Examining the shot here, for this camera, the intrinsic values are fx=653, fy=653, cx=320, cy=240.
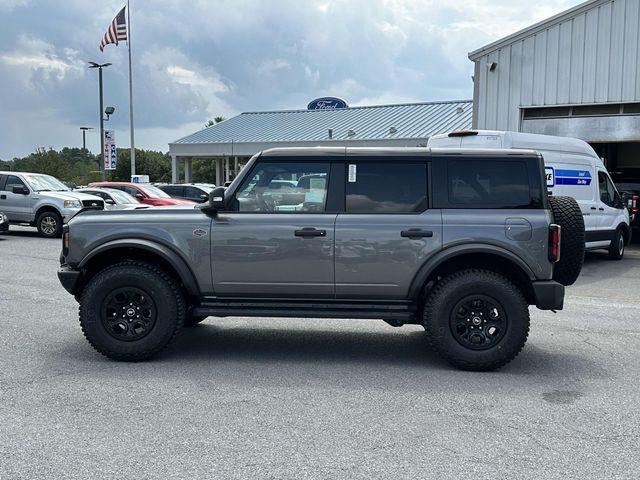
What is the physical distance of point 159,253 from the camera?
18.9 feet

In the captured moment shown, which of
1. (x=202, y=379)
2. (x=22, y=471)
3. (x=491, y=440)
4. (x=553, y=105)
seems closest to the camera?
(x=22, y=471)

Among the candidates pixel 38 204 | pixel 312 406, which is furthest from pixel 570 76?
pixel 312 406

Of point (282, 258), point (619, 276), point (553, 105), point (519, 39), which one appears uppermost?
point (519, 39)

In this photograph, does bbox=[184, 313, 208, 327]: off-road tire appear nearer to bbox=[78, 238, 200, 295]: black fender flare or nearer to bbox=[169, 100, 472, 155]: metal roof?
bbox=[78, 238, 200, 295]: black fender flare

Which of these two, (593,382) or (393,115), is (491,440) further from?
(393,115)

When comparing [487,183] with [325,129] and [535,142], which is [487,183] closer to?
[535,142]

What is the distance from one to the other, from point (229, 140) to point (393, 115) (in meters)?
9.04

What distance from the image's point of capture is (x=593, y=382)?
215 inches

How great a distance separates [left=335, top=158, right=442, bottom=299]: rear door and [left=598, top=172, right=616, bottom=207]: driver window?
9509 mm

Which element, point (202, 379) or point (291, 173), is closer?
point (202, 379)

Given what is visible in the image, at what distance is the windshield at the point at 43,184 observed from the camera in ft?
59.5

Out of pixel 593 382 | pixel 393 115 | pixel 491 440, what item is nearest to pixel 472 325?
pixel 593 382

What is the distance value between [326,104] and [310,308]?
118 ft

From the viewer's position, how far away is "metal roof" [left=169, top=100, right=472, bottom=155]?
30875mm
